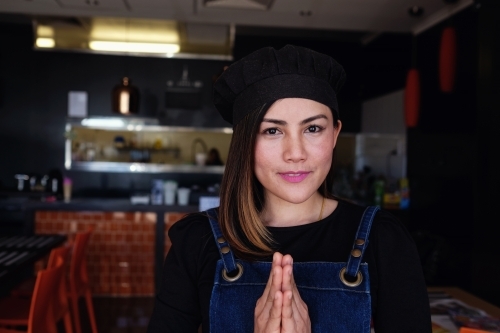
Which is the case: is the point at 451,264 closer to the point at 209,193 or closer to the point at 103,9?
the point at 209,193

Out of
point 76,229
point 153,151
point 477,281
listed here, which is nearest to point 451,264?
point 477,281

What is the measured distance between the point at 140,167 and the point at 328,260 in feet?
19.1

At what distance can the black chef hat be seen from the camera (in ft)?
3.82

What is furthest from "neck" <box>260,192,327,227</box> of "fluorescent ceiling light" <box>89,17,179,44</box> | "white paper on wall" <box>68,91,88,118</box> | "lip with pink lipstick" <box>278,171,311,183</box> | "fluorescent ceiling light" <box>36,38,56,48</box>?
"white paper on wall" <box>68,91,88,118</box>

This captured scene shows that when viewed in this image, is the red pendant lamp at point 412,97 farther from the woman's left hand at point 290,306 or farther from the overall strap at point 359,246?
the woman's left hand at point 290,306

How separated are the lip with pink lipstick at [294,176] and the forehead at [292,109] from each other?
0.42 feet

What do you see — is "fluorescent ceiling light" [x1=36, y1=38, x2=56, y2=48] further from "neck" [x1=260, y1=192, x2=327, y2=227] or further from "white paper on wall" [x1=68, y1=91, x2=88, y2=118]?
"neck" [x1=260, y1=192, x2=327, y2=227]

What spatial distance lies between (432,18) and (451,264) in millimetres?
2440

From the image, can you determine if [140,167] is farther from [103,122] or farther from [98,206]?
[98,206]

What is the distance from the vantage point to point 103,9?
532cm

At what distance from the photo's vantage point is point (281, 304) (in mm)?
989

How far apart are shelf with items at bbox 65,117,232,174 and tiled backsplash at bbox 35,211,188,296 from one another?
175cm

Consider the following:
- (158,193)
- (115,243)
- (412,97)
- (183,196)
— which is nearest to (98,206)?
(115,243)

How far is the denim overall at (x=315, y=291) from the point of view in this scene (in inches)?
45.1
